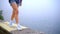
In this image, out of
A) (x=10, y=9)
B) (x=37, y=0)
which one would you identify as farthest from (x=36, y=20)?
(x=10, y=9)

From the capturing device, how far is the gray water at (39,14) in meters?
3.94

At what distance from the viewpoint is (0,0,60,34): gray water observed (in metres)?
3.94

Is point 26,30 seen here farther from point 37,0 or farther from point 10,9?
point 37,0

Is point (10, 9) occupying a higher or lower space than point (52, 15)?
higher

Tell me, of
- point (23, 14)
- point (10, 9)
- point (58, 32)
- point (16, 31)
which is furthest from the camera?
point (58, 32)

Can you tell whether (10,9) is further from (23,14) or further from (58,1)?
(58,1)

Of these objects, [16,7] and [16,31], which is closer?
[16,31]

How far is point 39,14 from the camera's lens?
173 inches

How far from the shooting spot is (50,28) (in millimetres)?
4719

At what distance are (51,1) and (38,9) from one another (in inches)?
22.6

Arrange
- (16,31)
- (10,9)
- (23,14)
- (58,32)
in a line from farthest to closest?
(58,32), (23,14), (10,9), (16,31)

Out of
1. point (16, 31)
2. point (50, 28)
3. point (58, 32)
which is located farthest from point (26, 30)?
point (58, 32)

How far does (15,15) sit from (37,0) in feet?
3.60

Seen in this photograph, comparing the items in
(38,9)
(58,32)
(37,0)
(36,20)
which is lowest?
(58,32)
